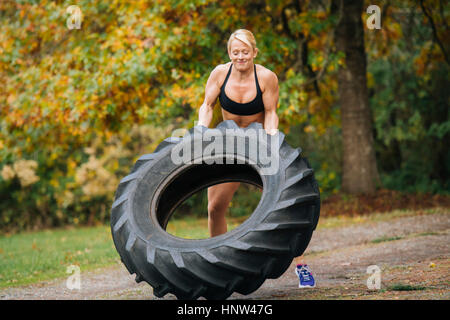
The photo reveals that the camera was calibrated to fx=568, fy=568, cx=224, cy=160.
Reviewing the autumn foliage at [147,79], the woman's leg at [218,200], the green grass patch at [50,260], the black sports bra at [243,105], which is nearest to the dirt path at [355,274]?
the green grass patch at [50,260]

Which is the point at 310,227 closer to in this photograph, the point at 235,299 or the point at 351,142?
the point at 235,299

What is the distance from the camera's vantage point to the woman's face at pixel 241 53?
16.1ft

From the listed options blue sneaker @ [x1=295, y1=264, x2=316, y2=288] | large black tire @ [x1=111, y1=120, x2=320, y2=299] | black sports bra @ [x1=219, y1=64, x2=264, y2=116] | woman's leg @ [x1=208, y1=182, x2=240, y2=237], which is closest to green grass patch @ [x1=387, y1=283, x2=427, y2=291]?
blue sneaker @ [x1=295, y1=264, x2=316, y2=288]

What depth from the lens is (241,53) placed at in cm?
492

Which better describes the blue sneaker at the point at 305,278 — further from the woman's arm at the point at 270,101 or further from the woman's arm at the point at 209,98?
the woman's arm at the point at 209,98

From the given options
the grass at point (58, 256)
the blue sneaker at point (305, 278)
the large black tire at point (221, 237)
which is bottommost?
the grass at point (58, 256)

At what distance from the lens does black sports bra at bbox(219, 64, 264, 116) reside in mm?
5114

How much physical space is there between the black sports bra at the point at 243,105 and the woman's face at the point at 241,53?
198mm

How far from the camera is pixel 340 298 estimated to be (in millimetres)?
4168

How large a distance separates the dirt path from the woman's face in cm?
197

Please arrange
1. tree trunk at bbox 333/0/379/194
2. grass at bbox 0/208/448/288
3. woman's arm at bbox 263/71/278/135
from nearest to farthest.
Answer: woman's arm at bbox 263/71/278/135, grass at bbox 0/208/448/288, tree trunk at bbox 333/0/379/194

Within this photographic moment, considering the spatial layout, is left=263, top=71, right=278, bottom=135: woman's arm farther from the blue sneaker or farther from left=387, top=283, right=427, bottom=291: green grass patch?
left=387, top=283, right=427, bottom=291: green grass patch

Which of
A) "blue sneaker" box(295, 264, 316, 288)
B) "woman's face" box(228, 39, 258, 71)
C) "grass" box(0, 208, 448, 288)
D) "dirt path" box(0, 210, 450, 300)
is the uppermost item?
"woman's face" box(228, 39, 258, 71)
